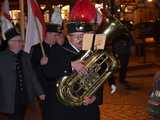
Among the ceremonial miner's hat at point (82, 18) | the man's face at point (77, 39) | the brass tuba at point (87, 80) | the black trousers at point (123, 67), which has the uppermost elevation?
the ceremonial miner's hat at point (82, 18)

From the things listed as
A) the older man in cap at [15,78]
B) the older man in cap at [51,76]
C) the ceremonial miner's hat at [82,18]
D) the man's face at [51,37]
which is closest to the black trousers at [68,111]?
the older man in cap at [51,76]

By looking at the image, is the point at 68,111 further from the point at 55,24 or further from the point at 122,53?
the point at 122,53

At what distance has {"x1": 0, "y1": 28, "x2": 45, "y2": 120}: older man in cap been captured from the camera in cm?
680

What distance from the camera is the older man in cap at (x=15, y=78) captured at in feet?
22.3

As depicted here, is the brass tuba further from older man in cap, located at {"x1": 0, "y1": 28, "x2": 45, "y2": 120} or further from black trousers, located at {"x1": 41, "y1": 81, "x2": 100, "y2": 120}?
older man in cap, located at {"x1": 0, "y1": 28, "x2": 45, "y2": 120}

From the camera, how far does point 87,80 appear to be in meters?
5.27

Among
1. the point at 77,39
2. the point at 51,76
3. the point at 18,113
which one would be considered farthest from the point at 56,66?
the point at 18,113

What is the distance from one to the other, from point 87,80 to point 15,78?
183cm

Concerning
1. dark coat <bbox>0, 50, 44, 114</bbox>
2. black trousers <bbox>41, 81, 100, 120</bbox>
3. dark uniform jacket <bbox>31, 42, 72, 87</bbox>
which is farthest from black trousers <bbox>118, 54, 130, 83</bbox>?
black trousers <bbox>41, 81, 100, 120</bbox>

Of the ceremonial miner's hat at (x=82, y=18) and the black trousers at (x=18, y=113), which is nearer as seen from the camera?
the ceremonial miner's hat at (x=82, y=18)

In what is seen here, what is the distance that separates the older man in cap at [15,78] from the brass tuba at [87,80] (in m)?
1.47

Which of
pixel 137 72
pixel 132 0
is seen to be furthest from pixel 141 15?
pixel 137 72

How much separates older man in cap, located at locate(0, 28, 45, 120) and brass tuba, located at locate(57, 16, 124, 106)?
4.82ft

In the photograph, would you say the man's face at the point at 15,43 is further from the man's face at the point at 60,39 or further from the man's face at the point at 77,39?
the man's face at the point at 77,39
